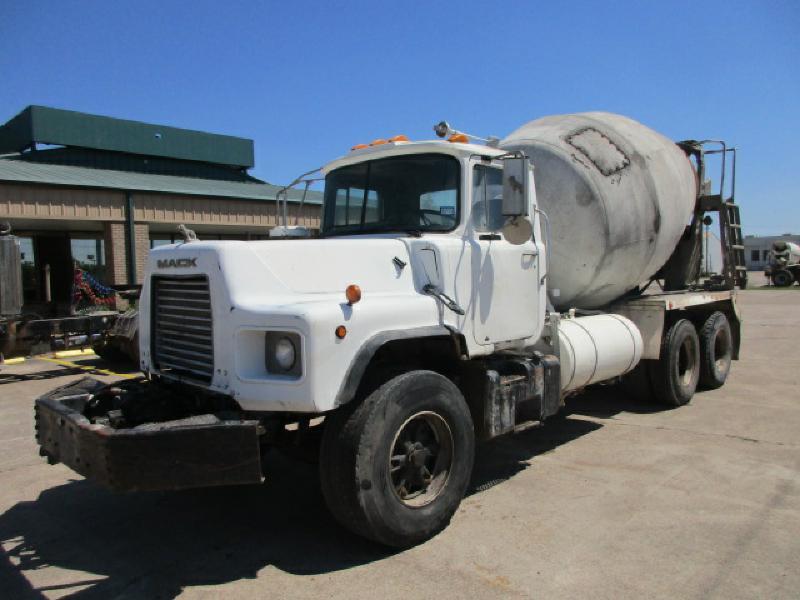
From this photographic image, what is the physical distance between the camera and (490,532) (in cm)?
434

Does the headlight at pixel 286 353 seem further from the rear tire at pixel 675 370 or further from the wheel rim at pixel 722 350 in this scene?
the wheel rim at pixel 722 350

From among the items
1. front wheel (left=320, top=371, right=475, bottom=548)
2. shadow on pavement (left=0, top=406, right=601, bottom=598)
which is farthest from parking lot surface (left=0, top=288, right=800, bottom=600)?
front wheel (left=320, top=371, right=475, bottom=548)

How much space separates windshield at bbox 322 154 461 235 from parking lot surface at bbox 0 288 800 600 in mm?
2192

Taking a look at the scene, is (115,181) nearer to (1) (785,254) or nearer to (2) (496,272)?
(2) (496,272)

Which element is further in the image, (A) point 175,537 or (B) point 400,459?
(A) point 175,537

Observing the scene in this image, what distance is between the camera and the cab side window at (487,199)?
4.99 m

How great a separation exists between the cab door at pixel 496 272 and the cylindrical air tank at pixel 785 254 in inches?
1693

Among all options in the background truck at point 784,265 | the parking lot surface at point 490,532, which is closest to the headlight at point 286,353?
the parking lot surface at point 490,532

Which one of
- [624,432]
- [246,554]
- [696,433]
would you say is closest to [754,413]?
[696,433]

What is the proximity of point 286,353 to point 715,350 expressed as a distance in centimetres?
791

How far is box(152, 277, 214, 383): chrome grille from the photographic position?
4.06 m

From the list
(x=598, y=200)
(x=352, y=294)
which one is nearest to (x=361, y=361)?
(x=352, y=294)

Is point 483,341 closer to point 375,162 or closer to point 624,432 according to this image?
point 375,162

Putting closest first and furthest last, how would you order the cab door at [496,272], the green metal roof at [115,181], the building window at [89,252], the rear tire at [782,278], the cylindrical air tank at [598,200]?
the cab door at [496,272]
the cylindrical air tank at [598,200]
the green metal roof at [115,181]
the building window at [89,252]
the rear tire at [782,278]
